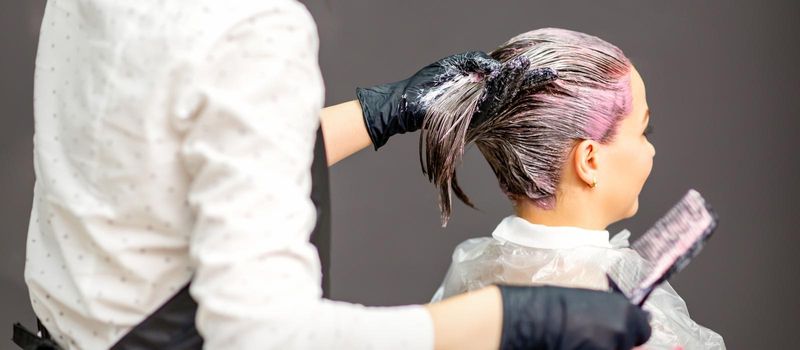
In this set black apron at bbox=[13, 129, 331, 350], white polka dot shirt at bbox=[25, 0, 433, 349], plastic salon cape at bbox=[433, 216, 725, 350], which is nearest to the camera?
white polka dot shirt at bbox=[25, 0, 433, 349]

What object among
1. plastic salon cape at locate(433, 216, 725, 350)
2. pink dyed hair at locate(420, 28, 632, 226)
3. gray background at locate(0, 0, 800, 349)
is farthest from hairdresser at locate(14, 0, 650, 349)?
gray background at locate(0, 0, 800, 349)

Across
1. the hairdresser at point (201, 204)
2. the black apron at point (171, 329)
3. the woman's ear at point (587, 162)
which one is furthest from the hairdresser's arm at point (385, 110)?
the hairdresser at point (201, 204)

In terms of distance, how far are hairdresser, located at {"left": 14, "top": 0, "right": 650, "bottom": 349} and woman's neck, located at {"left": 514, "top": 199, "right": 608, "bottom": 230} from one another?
1.71 ft

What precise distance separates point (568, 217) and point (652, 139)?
953mm

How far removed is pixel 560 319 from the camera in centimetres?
93

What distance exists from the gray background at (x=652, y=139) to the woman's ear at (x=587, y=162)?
89cm

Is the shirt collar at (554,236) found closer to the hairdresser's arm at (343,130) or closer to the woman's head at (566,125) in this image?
the woman's head at (566,125)

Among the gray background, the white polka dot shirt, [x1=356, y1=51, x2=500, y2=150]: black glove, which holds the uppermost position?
the white polka dot shirt

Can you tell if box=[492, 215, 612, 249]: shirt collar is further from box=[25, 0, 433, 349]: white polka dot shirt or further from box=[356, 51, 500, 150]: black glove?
box=[25, 0, 433, 349]: white polka dot shirt

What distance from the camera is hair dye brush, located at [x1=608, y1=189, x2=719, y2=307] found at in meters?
1.02

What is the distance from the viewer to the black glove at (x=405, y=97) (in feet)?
4.97

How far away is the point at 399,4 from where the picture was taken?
233 centimetres

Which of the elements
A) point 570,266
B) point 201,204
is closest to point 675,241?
point 570,266

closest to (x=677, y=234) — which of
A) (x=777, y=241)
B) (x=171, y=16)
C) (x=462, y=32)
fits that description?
(x=171, y=16)
